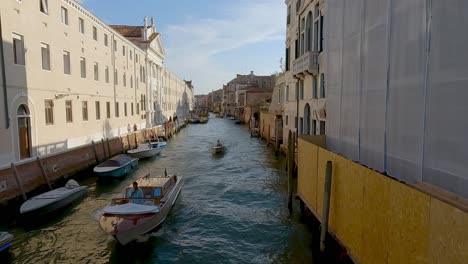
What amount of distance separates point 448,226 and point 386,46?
3.85 metres

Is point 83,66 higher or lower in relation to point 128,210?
higher

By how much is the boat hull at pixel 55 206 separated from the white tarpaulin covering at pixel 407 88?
10.4 meters

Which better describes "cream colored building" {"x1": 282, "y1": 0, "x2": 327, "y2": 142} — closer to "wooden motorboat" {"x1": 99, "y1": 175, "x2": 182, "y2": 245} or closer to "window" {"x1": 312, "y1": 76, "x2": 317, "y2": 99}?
"window" {"x1": 312, "y1": 76, "x2": 317, "y2": 99}

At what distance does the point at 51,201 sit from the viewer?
38.2 ft

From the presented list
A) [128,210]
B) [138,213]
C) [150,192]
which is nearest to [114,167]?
[150,192]

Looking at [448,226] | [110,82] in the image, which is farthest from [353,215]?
[110,82]

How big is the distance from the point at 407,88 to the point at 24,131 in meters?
15.2

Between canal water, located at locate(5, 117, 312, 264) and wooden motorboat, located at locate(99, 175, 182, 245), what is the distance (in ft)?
1.45

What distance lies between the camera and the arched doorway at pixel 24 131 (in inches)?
548

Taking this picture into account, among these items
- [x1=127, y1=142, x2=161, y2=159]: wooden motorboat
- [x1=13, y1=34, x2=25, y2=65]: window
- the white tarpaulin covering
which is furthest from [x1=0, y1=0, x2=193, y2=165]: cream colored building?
the white tarpaulin covering

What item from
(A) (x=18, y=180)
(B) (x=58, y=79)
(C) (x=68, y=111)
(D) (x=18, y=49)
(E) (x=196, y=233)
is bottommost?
(E) (x=196, y=233)

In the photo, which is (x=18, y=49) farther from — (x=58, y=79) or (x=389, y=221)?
(x=389, y=221)

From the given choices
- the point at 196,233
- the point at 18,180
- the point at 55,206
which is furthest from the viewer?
the point at 18,180

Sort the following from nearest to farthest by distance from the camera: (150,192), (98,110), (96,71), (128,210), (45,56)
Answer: (128,210) → (150,192) → (45,56) → (98,110) → (96,71)
